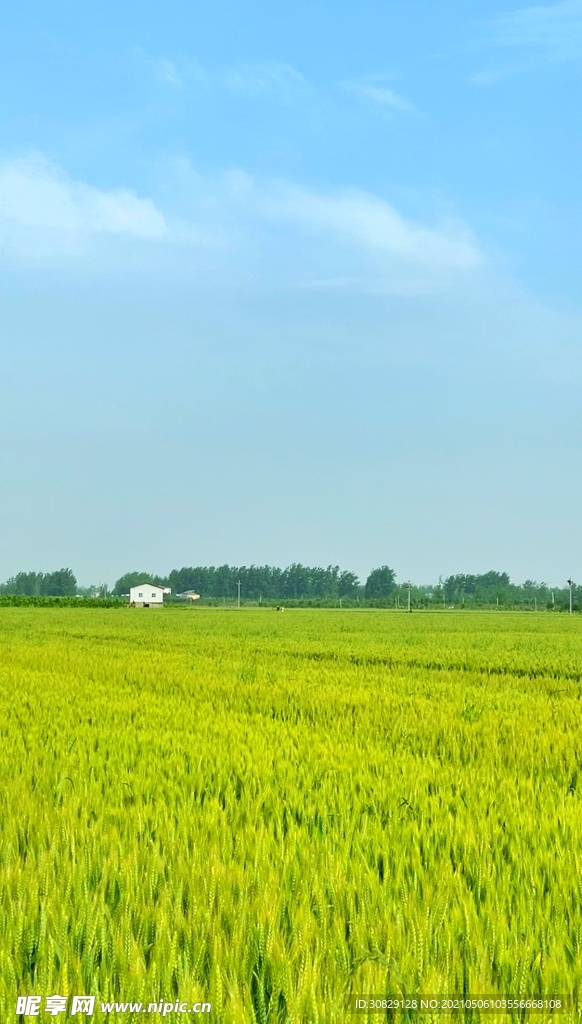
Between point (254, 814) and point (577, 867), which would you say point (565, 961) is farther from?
point (254, 814)

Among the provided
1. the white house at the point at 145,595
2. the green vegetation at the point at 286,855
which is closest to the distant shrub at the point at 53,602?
the white house at the point at 145,595

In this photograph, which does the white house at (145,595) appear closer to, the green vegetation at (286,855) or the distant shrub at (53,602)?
the distant shrub at (53,602)

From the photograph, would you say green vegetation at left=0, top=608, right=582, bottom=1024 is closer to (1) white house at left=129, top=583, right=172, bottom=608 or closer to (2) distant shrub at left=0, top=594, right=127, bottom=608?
(2) distant shrub at left=0, top=594, right=127, bottom=608

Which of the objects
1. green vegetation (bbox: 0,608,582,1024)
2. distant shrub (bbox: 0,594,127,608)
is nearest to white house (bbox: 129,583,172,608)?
distant shrub (bbox: 0,594,127,608)

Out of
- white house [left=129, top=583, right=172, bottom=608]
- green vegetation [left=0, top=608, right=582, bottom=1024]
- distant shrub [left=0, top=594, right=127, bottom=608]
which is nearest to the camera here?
green vegetation [left=0, top=608, right=582, bottom=1024]

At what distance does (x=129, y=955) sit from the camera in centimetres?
255

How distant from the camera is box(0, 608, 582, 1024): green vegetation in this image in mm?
2518

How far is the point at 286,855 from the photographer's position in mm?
3621

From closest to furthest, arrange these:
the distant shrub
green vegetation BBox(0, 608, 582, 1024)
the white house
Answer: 1. green vegetation BBox(0, 608, 582, 1024)
2. the distant shrub
3. the white house

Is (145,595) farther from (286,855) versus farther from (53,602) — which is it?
(286,855)

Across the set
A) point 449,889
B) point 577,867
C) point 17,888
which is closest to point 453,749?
point 577,867

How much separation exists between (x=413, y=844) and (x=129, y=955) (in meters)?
1.75

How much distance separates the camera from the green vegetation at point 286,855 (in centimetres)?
252

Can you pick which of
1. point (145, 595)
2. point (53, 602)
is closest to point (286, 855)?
point (53, 602)
